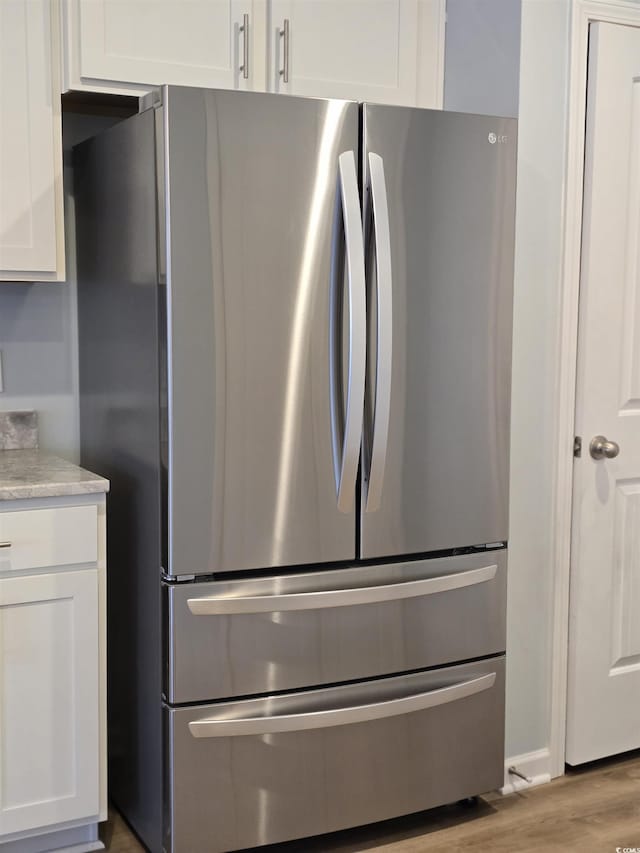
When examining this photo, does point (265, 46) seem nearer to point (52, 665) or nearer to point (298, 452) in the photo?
point (298, 452)

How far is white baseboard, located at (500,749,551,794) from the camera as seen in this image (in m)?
2.70

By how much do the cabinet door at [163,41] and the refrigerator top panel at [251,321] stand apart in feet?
1.35

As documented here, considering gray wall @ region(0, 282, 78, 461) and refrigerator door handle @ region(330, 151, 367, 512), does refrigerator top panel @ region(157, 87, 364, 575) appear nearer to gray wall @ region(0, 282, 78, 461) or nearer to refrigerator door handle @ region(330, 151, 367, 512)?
refrigerator door handle @ region(330, 151, 367, 512)

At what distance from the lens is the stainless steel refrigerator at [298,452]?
2.09 meters

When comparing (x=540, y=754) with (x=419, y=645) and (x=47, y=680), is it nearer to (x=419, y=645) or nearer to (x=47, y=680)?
(x=419, y=645)

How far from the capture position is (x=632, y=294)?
2.78m

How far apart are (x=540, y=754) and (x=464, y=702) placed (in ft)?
1.41

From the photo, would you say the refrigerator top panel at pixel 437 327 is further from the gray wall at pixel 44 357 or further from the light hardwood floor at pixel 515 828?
the gray wall at pixel 44 357

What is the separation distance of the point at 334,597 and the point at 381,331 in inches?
23.5

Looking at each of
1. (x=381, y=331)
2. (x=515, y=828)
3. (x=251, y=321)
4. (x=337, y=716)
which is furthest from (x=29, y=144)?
(x=515, y=828)

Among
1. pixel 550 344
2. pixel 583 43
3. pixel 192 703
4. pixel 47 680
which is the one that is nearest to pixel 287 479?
pixel 192 703

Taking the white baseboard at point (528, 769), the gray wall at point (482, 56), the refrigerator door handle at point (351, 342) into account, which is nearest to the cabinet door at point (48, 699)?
the refrigerator door handle at point (351, 342)

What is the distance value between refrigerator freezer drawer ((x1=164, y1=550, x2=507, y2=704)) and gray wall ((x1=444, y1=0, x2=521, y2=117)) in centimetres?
117

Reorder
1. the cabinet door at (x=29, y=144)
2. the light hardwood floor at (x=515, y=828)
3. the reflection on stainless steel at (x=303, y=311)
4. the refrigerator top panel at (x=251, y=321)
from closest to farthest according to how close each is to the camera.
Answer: the refrigerator top panel at (x=251, y=321) → the reflection on stainless steel at (x=303, y=311) → the cabinet door at (x=29, y=144) → the light hardwood floor at (x=515, y=828)
